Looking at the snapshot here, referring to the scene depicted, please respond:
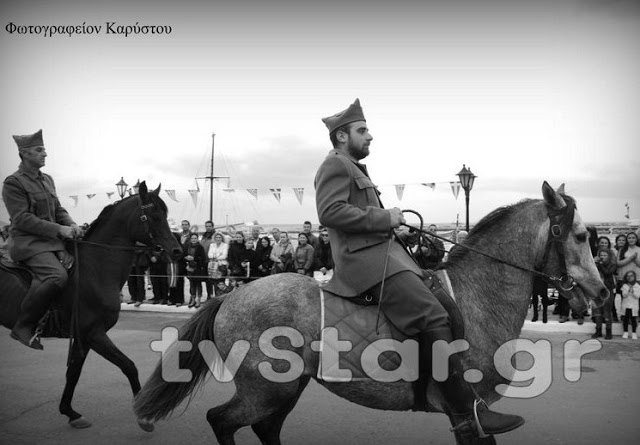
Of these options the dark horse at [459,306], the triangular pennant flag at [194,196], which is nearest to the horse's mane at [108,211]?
the dark horse at [459,306]

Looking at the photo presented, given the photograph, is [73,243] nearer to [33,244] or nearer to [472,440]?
[33,244]

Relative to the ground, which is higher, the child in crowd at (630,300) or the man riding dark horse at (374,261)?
the man riding dark horse at (374,261)

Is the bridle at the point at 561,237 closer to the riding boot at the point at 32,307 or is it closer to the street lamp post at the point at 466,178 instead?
the riding boot at the point at 32,307

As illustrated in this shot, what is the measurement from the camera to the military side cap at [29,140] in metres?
5.39

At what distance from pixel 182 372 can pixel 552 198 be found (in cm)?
299

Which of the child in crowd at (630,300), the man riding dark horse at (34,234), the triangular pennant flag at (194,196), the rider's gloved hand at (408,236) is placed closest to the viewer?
the rider's gloved hand at (408,236)

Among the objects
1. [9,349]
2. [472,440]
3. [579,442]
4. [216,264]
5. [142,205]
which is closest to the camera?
[472,440]

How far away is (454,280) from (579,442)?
2.23 metres

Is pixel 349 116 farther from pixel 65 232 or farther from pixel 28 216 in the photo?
pixel 28 216

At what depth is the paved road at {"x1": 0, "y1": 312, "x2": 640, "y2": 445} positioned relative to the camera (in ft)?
15.0

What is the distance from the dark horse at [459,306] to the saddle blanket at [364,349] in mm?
75

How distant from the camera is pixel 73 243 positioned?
5.44m

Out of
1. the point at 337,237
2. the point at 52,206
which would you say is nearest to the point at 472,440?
the point at 337,237

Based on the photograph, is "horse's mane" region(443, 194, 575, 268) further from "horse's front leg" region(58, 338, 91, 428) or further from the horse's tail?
"horse's front leg" region(58, 338, 91, 428)
